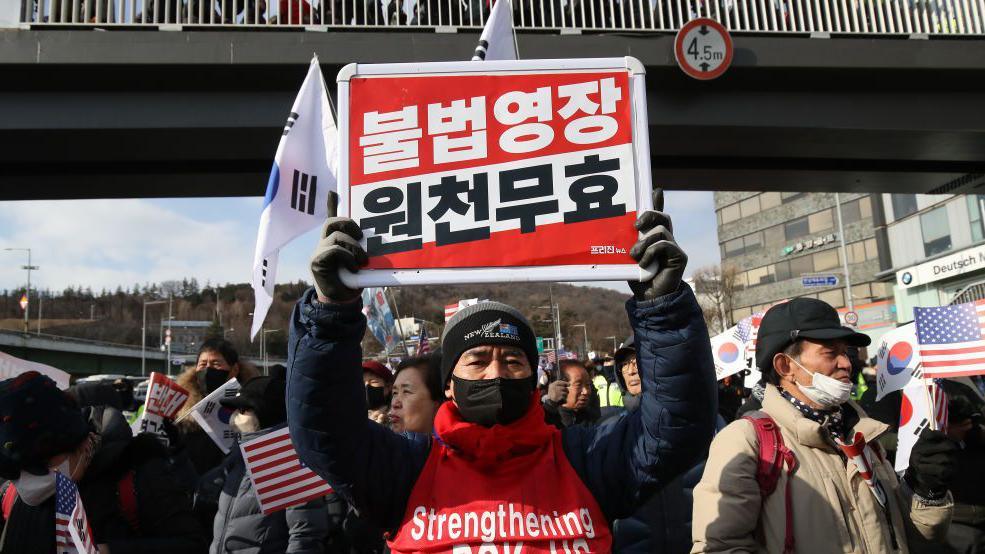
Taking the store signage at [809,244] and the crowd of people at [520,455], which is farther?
the store signage at [809,244]

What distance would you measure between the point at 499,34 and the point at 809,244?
62469 mm

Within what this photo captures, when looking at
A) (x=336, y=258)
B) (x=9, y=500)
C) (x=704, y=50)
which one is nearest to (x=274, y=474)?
(x=9, y=500)

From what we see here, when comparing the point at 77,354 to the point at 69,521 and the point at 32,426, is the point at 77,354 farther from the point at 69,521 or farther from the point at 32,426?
the point at 69,521

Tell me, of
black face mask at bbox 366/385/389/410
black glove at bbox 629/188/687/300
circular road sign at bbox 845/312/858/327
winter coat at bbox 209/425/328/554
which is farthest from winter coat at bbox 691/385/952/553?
circular road sign at bbox 845/312/858/327

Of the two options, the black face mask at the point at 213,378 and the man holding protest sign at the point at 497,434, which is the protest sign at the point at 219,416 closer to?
the black face mask at the point at 213,378

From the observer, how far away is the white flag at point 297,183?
5898 millimetres

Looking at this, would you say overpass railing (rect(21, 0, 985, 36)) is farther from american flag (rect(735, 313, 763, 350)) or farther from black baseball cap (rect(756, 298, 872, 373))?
black baseball cap (rect(756, 298, 872, 373))

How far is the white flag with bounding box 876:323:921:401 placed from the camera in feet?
18.6

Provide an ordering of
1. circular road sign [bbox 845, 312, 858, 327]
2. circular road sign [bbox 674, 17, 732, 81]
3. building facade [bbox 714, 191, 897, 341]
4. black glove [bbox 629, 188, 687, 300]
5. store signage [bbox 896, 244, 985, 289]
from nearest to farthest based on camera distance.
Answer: black glove [bbox 629, 188, 687, 300] < circular road sign [bbox 674, 17, 732, 81] < circular road sign [bbox 845, 312, 858, 327] < store signage [bbox 896, 244, 985, 289] < building facade [bbox 714, 191, 897, 341]

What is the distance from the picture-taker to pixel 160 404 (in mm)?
5641

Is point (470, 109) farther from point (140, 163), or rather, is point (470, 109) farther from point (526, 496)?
point (140, 163)

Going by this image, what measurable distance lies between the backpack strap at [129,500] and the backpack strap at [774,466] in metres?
2.51

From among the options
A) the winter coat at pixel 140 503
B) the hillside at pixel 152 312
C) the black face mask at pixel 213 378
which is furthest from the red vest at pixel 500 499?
the hillside at pixel 152 312

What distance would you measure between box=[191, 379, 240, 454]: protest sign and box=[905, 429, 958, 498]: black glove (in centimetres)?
407
